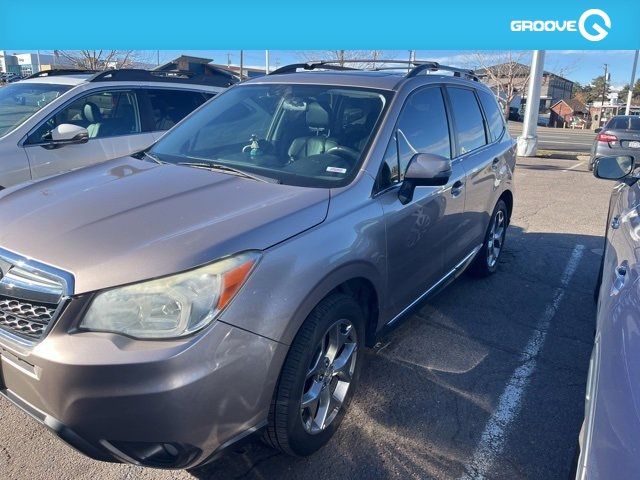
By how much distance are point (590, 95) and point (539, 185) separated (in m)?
93.4

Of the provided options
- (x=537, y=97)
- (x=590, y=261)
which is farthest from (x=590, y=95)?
(x=590, y=261)

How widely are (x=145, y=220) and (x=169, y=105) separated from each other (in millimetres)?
4520

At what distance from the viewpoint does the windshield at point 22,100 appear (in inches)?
206

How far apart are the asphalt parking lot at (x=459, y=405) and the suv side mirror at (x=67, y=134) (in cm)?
303

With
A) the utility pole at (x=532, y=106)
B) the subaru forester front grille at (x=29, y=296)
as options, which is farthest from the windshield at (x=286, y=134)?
the utility pole at (x=532, y=106)

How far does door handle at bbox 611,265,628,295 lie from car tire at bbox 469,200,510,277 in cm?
235

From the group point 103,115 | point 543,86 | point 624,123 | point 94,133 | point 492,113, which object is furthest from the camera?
point 543,86

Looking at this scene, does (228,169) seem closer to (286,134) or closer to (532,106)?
(286,134)

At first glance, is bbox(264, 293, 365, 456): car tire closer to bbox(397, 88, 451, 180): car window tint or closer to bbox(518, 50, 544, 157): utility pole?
bbox(397, 88, 451, 180): car window tint

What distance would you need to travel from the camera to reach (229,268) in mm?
2031

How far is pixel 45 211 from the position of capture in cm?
242

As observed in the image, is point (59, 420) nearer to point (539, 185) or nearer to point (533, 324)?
point (533, 324)

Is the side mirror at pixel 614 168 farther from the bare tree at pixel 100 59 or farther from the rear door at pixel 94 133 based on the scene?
the bare tree at pixel 100 59

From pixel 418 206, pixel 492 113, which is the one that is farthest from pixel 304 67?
pixel 492 113
